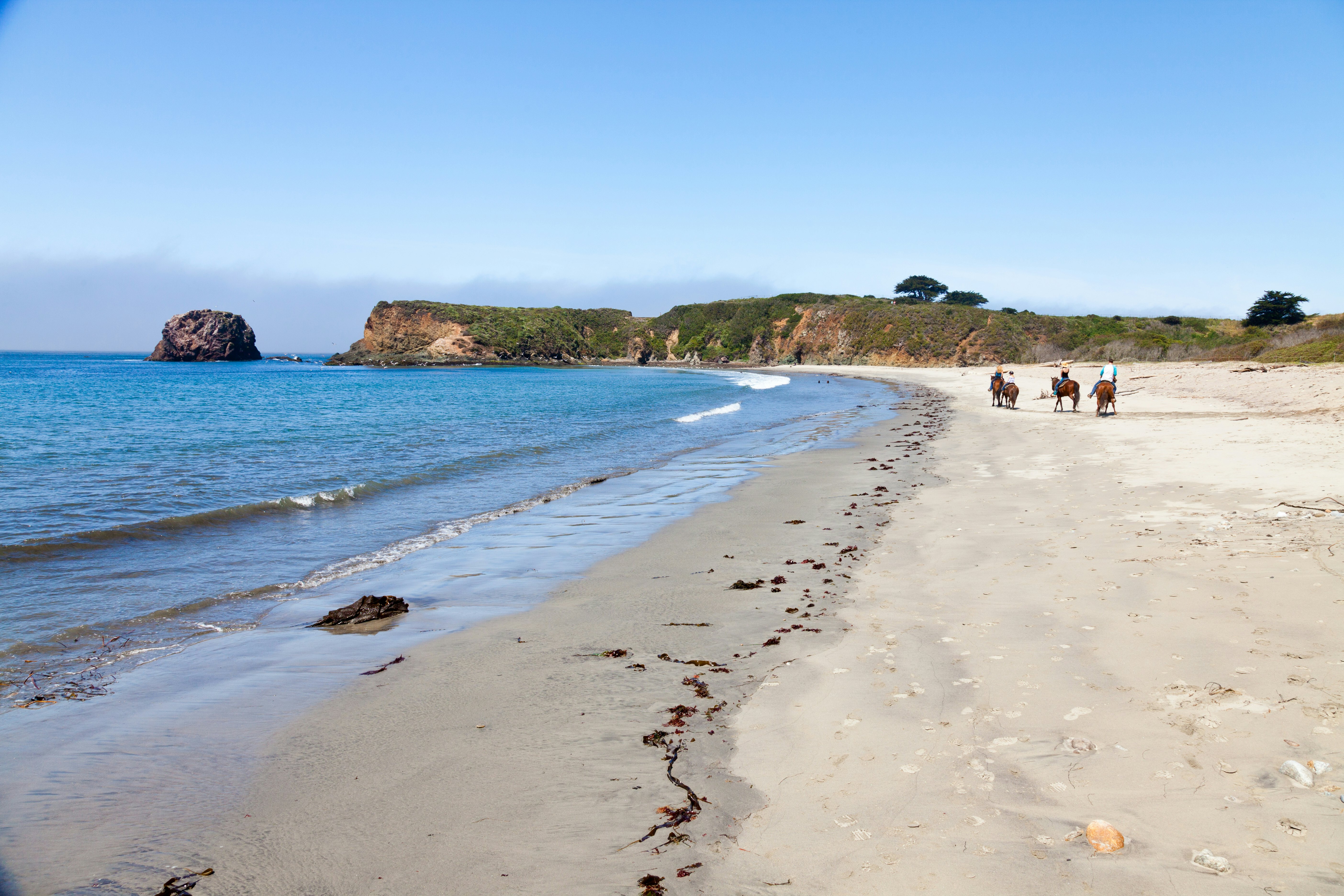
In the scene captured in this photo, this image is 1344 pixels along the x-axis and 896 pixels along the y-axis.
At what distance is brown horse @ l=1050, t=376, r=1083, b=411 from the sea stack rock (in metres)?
133

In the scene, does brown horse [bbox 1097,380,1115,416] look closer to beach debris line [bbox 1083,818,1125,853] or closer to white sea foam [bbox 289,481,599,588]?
white sea foam [bbox 289,481,599,588]

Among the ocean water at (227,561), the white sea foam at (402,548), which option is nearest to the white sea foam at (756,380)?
the ocean water at (227,561)

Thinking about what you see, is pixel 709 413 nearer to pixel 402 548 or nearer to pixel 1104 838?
pixel 402 548

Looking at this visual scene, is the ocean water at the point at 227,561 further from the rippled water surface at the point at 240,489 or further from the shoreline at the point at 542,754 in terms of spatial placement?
the shoreline at the point at 542,754

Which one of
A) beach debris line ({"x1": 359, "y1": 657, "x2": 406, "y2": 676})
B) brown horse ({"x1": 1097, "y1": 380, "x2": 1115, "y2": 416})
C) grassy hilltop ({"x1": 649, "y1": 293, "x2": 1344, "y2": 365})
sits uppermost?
grassy hilltop ({"x1": 649, "y1": 293, "x2": 1344, "y2": 365})

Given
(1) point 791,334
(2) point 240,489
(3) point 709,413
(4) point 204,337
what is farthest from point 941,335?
(4) point 204,337

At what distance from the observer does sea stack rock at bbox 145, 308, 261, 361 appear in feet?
397

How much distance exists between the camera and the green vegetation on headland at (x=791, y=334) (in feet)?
231

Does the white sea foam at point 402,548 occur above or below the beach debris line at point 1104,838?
below

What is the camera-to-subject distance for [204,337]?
4754 inches

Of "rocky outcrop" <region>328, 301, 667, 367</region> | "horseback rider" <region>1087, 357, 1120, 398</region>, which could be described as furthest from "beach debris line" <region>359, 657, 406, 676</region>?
"rocky outcrop" <region>328, 301, 667, 367</region>

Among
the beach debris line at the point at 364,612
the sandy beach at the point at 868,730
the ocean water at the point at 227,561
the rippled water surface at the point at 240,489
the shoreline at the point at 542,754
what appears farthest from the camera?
the rippled water surface at the point at 240,489

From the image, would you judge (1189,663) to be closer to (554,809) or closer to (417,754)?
(554,809)

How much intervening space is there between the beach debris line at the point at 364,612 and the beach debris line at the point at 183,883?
144 inches
